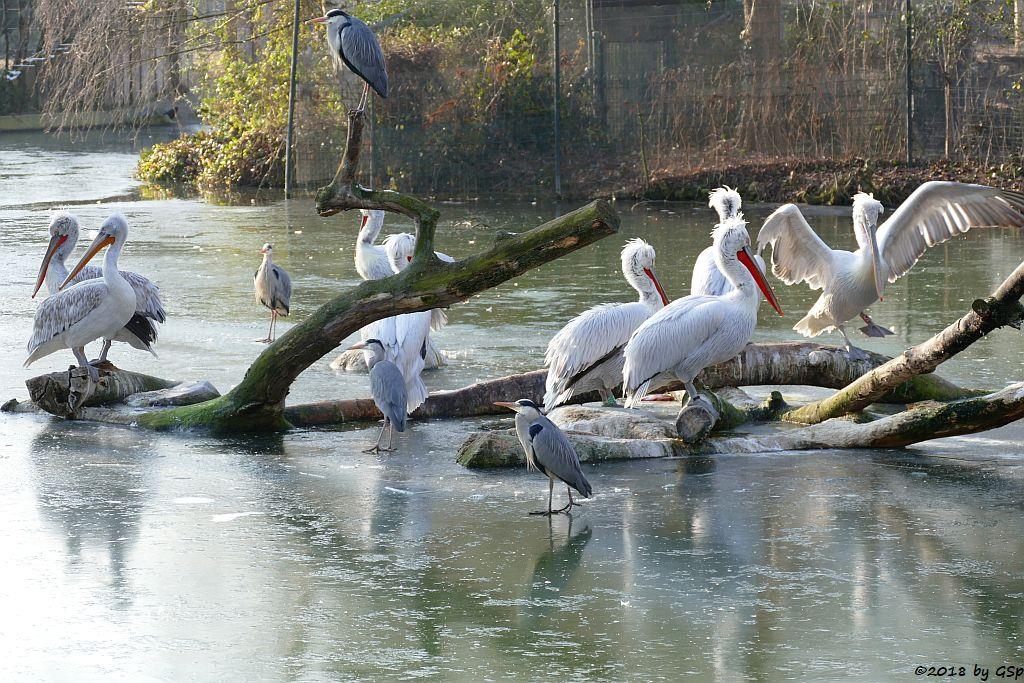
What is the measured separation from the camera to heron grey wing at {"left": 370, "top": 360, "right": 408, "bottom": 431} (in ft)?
21.2

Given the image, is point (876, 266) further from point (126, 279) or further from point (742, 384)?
point (126, 279)

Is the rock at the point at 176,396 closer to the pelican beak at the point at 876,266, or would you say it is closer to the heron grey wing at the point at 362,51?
the heron grey wing at the point at 362,51

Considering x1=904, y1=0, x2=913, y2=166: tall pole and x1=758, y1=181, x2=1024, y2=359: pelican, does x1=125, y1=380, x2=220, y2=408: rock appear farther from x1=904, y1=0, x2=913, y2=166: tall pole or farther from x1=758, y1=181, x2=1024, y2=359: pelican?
x1=904, y1=0, x2=913, y2=166: tall pole

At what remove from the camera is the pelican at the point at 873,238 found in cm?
796

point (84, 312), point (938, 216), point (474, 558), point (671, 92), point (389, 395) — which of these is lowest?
point (474, 558)

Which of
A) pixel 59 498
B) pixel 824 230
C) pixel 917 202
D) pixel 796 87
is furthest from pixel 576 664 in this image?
pixel 796 87

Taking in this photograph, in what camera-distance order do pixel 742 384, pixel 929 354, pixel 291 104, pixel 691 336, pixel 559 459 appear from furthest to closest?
→ pixel 291 104 < pixel 742 384 < pixel 691 336 < pixel 929 354 < pixel 559 459

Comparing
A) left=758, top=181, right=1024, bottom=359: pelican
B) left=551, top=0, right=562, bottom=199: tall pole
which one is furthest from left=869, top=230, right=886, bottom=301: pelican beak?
left=551, top=0, right=562, bottom=199: tall pole

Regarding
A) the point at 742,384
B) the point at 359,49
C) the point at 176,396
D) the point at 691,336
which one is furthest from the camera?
the point at 359,49

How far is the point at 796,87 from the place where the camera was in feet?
56.4

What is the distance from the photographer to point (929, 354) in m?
6.06

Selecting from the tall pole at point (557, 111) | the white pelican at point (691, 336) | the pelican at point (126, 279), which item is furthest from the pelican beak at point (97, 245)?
the tall pole at point (557, 111)

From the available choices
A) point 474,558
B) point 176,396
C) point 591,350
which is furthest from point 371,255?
point 474,558

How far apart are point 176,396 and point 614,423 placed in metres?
2.43
